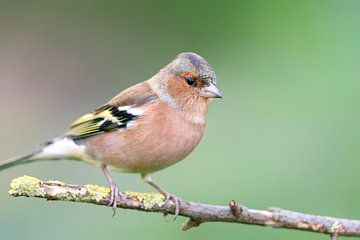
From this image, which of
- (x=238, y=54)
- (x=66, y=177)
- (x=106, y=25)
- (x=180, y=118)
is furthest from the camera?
(x=106, y=25)

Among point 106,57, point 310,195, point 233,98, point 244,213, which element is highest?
point 106,57

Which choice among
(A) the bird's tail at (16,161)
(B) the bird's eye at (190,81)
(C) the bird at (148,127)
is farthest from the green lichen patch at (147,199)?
(A) the bird's tail at (16,161)

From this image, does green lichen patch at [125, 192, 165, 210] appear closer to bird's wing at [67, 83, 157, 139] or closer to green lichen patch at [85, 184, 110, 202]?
green lichen patch at [85, 184, 110, 202]

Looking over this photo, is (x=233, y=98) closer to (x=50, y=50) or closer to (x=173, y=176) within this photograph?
(x=173, y=176)

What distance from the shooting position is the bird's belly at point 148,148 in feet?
12.9

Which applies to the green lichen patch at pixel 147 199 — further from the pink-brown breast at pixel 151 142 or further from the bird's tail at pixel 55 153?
the bird's tail at pixel 55 153

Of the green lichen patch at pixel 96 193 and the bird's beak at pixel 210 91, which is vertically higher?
the bird's beak at pixel 210 91

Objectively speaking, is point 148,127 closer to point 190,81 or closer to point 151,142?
point 151,142

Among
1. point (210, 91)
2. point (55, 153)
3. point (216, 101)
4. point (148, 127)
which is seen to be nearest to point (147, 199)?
point (148, 127)

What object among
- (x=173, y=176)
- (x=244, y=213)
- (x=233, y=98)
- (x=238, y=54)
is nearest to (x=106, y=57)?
(x=238, y=54)

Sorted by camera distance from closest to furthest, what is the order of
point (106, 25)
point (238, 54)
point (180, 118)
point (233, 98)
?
point (180, 118)
point (233, 98)
point (238, 54)
point (106, 25)

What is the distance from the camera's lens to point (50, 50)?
30.6ft

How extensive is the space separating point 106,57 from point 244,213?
6135mm

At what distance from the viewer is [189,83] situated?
4301 mm
